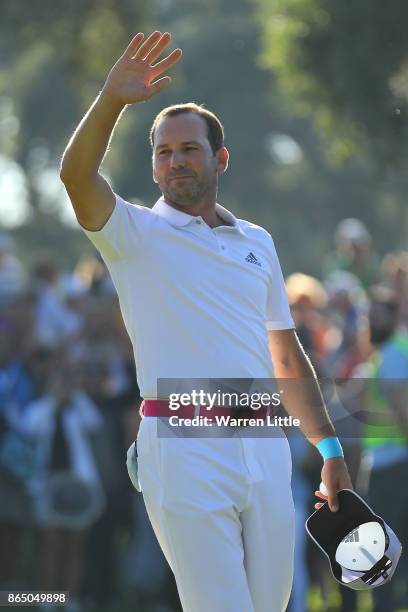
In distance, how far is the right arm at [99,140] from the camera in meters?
Result: 5.26

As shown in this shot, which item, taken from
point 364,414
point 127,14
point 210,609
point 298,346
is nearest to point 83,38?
point 127,14

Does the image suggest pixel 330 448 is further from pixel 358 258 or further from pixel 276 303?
pixel 358 258

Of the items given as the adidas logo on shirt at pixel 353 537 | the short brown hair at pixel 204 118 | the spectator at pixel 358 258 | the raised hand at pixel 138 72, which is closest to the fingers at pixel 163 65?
the raised hand at pixel 138 72

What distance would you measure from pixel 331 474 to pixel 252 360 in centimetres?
62

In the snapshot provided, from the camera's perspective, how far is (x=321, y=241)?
4525 centimetres

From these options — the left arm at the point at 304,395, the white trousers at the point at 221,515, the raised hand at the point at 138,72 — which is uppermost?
the raised hand at the point at 138,72

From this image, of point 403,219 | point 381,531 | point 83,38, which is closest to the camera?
point 381,531

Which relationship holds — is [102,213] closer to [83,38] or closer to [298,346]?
[298,346]

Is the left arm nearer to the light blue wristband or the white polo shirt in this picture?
the light blue wristband

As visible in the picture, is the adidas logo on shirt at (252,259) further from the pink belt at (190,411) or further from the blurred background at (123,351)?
the blurred background at (123,351)

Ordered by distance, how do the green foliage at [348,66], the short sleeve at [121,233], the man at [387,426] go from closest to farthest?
the short sleeve at [121,233] < the man at [387,426] < the green foliage at [348,66]

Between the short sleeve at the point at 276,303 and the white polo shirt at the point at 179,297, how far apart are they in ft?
0.89

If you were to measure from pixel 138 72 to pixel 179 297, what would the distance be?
837mm

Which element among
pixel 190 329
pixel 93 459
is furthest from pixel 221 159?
pixel 93 459
